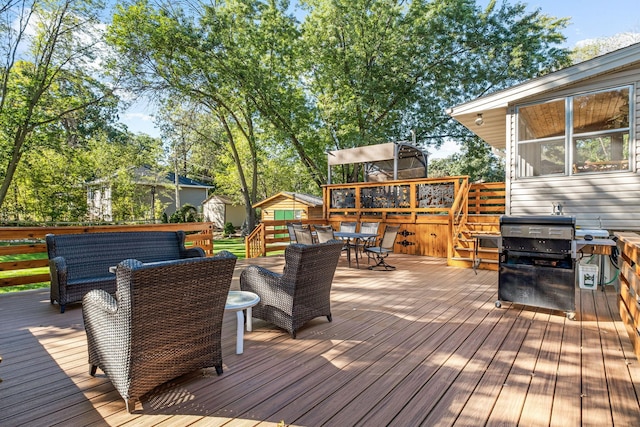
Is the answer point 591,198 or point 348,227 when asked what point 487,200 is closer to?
point 591,198

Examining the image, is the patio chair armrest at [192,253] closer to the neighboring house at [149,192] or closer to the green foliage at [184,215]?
the neighboring house at [149,192]

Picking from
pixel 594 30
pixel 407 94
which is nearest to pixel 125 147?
pixel 407 94

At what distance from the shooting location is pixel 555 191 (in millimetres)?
6191

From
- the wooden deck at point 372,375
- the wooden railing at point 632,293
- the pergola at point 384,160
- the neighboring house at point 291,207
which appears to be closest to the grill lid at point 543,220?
the wooden railing at point 632,293

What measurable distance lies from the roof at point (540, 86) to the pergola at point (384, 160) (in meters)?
2.98

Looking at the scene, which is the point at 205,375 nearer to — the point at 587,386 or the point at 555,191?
the point at 587,386

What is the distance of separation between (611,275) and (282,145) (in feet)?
43.8

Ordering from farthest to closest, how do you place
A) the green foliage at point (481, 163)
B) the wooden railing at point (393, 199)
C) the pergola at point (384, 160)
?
the green foliage at point (481, 163) → the pergola at point (384, 160) → the wooden railing at point (393, 199)

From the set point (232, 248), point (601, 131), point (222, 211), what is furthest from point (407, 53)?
point (222, 211)

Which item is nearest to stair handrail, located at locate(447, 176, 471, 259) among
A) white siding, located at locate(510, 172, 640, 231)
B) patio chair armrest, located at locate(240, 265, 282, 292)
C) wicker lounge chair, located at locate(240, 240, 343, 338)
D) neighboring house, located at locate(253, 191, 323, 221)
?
white siding, located at locate(510, 172, 640, 231)

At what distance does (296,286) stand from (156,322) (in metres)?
1.35

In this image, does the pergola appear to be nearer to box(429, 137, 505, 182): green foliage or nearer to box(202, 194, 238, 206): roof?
box(429, 137, 505, 182): green foliage

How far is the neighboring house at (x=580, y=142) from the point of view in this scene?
552 centimetres

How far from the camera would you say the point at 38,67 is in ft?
35.8
